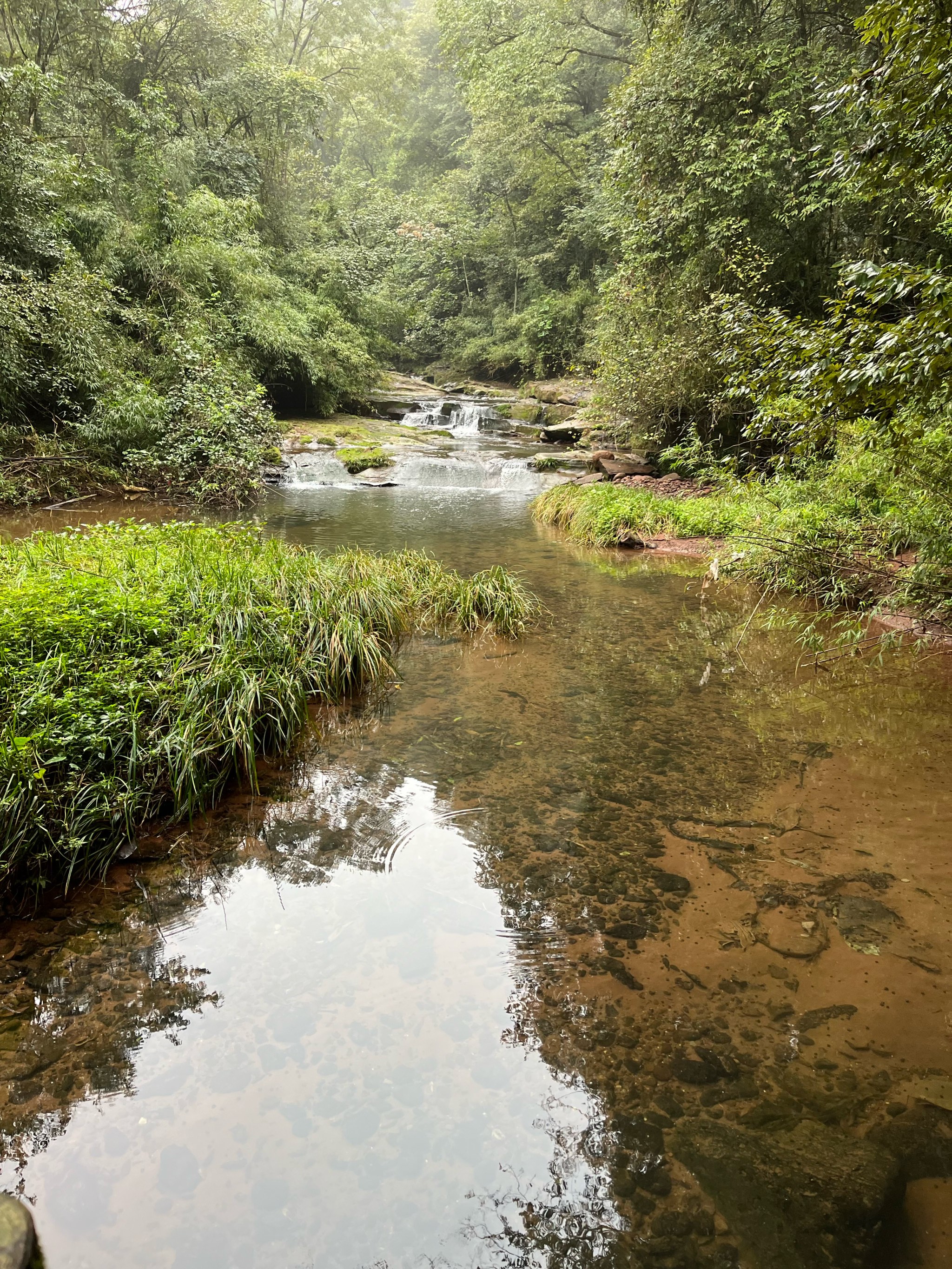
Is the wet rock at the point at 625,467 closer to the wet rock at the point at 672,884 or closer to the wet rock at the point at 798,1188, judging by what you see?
the wet rock at the point at 672,884

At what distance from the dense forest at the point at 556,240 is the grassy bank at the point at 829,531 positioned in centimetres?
6

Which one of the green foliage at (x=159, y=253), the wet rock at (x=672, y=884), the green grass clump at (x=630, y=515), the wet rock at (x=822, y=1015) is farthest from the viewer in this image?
the green foliage at (x=159, y=253)

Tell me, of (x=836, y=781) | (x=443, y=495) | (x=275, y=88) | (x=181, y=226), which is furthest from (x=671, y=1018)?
(x=275, y=88)

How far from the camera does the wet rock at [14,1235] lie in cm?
158

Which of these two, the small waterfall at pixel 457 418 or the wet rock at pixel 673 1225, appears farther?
the small waterfall at pixel 457 418

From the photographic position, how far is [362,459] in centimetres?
1648

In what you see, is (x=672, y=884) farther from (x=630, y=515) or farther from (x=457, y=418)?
(x=457, y=418)

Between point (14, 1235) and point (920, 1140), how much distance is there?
8.07ft

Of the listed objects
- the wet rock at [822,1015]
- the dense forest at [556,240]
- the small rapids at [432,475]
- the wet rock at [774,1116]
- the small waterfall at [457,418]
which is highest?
the dense forest at [556,240]

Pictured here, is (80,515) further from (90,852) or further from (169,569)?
(90,852)

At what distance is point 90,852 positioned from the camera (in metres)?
3.07

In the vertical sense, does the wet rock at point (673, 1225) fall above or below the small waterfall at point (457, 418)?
below

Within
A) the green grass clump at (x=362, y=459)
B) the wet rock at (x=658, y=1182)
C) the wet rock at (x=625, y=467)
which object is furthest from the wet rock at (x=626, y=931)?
the green grass clump at (x=362, y=459)

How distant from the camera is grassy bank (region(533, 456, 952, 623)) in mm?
5230
